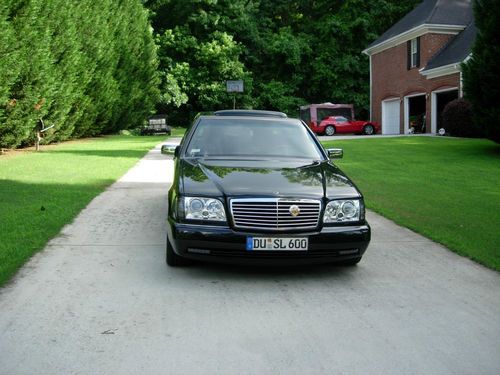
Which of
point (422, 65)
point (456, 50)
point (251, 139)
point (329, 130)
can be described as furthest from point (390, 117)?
point (251, 139)

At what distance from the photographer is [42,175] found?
13539 millimetres

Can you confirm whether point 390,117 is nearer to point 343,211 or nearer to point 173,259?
point 343,211

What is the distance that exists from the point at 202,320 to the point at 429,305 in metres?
1.87

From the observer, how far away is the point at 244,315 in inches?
177

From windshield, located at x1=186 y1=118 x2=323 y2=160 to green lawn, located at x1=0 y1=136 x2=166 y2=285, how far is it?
7.26 feet

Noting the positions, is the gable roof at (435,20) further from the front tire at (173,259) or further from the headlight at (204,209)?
the headlight at (204,209)

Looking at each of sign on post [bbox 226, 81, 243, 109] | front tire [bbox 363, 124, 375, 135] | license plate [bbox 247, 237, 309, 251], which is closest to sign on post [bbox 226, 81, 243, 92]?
sign on post [bbox 226, 81, 243, 109]

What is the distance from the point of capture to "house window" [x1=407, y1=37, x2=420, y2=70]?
3397cm

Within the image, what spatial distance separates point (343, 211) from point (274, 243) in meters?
0.77

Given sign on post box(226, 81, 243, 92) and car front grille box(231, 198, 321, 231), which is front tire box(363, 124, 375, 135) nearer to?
sign on post box(226, 81, 243, 92)

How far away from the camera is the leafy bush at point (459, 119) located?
2391 cm

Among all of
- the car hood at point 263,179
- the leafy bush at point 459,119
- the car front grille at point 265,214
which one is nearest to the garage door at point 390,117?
the leafy bush at point 459,119

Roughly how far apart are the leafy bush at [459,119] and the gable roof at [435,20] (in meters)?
9.63

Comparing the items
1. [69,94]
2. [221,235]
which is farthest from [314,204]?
[69,94]
